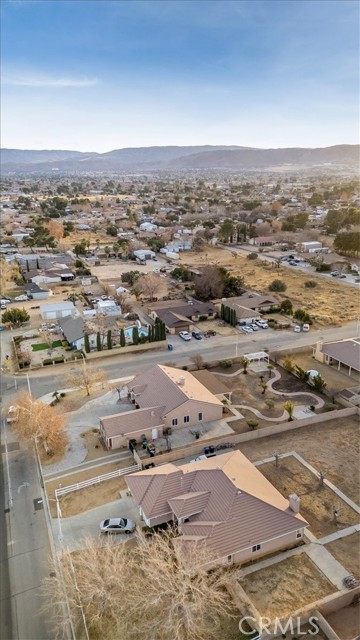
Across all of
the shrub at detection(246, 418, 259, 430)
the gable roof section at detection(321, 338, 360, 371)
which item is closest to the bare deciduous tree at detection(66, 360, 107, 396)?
the shrub at detection(246, 418, 259, 430)

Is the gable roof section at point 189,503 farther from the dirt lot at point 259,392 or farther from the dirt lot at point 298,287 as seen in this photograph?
→ the dirt lot at point 298,287

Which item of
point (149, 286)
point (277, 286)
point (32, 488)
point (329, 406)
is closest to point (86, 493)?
point (32, 488)

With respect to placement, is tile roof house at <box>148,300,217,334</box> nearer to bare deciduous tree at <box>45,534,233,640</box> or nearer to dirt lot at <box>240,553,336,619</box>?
dirt lot at <box>240,553,336,619</box>

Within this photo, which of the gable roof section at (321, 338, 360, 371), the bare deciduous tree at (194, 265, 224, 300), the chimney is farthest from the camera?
the bare deciduous tree at (194, 265, 224, 300)

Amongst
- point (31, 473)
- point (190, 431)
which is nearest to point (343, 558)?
point (190, 431)

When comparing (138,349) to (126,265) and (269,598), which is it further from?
(126,265)

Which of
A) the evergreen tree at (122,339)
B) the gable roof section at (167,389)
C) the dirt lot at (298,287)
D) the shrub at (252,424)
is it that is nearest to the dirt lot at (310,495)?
the shrub at (252,424)
